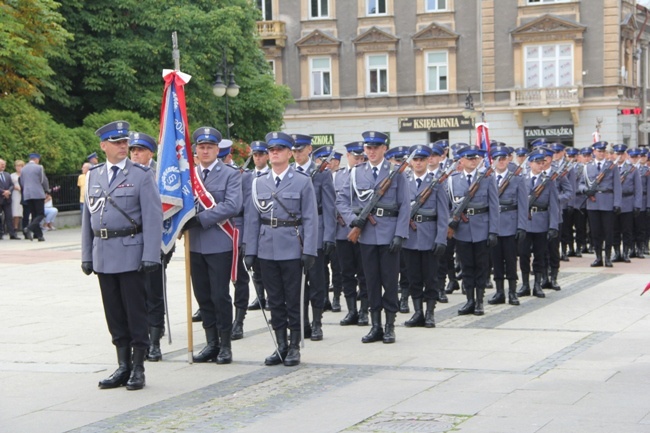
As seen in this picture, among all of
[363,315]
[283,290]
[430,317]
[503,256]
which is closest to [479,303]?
[430,317]

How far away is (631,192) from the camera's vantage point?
22.4m

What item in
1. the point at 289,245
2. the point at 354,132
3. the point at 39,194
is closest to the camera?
the point at 289,245

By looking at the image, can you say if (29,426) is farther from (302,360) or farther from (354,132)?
(354,132)

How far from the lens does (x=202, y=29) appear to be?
4100cm

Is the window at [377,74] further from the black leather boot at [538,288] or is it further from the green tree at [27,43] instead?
the black leather boot at [538,288]

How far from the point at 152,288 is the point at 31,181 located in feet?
56.7

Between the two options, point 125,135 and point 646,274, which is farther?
point 646,274

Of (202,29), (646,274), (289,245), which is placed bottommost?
(646,274)

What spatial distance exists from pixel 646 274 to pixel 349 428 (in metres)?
12.4

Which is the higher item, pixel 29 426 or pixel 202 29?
pixel 202 29

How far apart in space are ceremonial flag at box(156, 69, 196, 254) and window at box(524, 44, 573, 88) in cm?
4503

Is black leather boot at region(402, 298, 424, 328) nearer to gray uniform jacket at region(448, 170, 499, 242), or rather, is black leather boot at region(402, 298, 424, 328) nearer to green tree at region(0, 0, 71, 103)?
gray uniform jacket at region(448, 170, 499, 242)

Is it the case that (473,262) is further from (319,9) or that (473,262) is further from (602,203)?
(319,9)

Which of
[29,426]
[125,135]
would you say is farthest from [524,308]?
[29,426]
